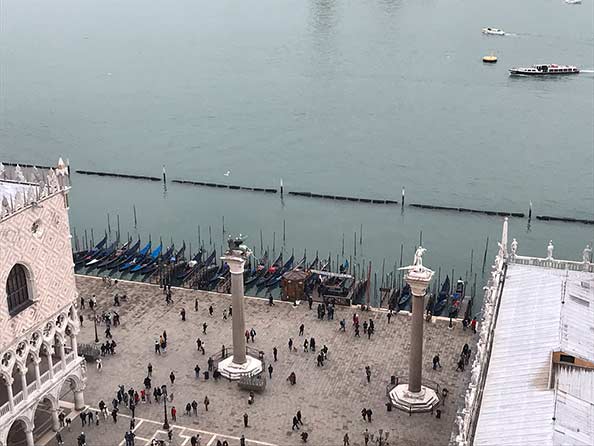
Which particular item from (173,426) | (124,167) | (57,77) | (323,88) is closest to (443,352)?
(173,426)

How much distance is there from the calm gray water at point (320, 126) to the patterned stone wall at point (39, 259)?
39.2 metres

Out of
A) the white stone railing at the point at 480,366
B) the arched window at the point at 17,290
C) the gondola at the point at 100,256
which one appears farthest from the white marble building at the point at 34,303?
the gondola at the point at 100,256

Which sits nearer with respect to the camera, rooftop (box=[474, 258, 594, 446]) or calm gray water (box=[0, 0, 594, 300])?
rooftop (box=[474, 258, 594, 446])

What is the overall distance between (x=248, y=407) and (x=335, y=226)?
40.4m

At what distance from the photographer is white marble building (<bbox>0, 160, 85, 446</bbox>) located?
125ft

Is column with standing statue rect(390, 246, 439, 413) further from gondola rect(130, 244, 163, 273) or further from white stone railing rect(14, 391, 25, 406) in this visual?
gondola rect(130, 244, 163, 273)

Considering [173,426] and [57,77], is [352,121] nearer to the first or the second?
[57,77]

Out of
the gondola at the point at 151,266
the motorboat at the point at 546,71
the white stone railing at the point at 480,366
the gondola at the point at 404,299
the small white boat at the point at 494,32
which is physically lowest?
the gondola at the point at 404,299

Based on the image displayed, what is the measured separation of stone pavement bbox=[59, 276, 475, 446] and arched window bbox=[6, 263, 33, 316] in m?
8.69

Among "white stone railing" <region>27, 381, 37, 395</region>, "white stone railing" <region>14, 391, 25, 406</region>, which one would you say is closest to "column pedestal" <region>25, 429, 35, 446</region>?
"white stone railing" <region>14, 391, 25, 406</region>

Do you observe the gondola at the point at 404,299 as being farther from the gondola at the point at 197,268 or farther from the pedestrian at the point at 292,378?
the gondola at the point at 197,268

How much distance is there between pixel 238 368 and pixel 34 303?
1417 centimetres

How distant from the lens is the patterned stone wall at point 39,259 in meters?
37.7

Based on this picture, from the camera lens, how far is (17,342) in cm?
3866
